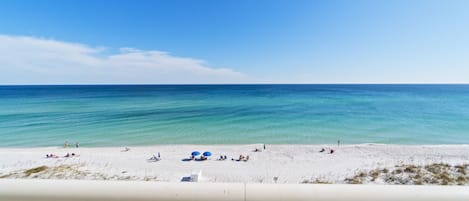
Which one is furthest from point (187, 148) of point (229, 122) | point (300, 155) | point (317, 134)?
point (317, 134)

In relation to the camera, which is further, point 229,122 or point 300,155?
point 229,122

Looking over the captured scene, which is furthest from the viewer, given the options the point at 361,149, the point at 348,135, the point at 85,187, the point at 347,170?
the point at 348,135

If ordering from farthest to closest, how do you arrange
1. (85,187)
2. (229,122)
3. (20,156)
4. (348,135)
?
(229,122) → (348,135) → (20,156) → (85,187)

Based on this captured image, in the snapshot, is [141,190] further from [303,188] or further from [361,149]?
[361,149]

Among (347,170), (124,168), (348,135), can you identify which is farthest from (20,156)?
(348,135)

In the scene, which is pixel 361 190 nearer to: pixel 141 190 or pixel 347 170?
pixel 141 190

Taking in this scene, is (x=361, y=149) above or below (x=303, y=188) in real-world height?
below
